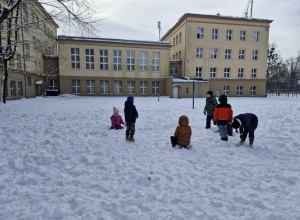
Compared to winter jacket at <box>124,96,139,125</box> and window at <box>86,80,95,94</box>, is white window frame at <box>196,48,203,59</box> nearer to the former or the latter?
window at <box>86,80,95,94</box>


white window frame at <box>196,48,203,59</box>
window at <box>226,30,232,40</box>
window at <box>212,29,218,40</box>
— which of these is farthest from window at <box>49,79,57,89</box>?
window at <box>226,30,232,40</box>

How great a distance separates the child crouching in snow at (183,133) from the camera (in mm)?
5777

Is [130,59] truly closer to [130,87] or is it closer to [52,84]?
[130,87]

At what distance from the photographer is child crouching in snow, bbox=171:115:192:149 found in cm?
578

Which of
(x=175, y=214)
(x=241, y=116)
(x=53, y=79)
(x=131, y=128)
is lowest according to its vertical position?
(x=175, y=214)

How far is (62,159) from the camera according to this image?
504 centimetres

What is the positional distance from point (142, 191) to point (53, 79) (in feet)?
107

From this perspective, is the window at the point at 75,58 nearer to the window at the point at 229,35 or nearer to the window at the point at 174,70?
the window at the point at 174,70

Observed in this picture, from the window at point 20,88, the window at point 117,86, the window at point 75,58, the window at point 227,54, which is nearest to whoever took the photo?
the window at point 20,88

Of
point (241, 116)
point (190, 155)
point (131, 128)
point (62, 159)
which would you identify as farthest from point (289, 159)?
point (62, 159)

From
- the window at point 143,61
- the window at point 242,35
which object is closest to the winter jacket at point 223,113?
the window at point 143,61

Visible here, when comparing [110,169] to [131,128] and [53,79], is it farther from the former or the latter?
[53,79]

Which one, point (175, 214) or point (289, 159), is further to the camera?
point (289, 159)

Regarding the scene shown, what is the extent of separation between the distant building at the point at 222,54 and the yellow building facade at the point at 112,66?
300 centimetres
